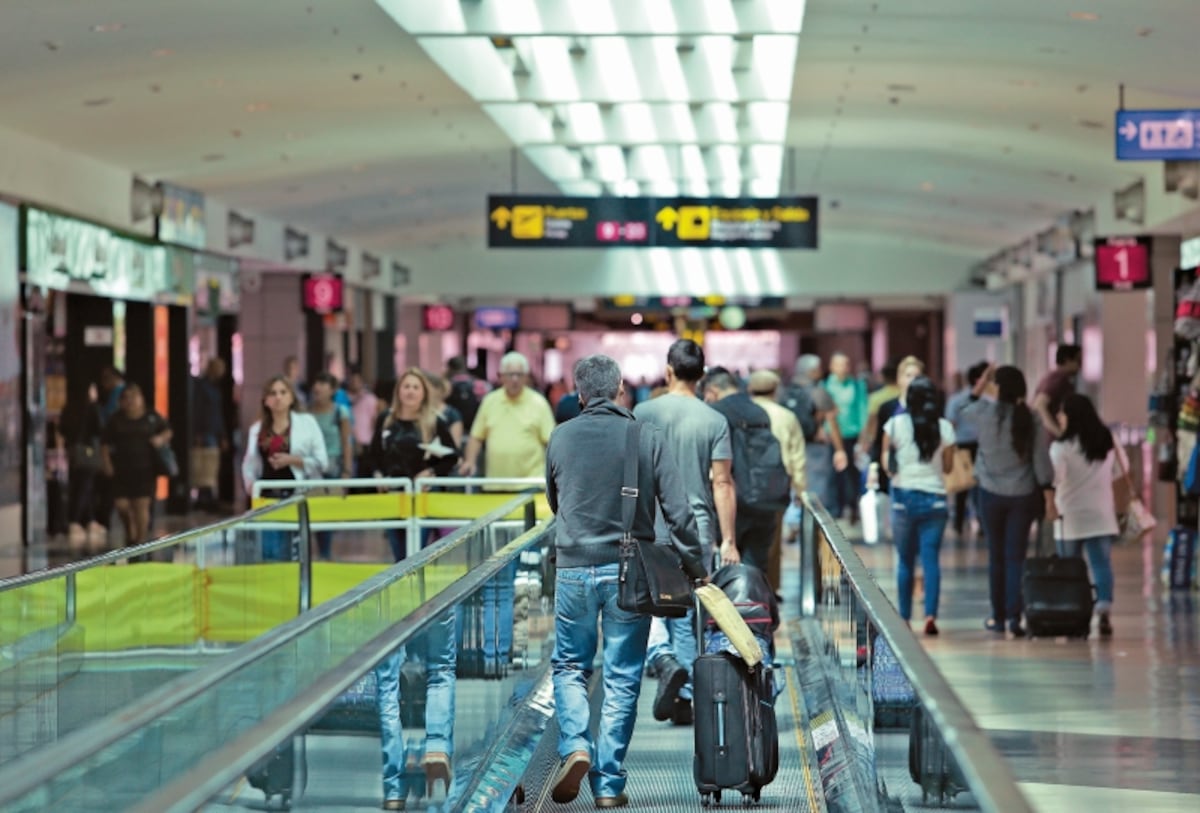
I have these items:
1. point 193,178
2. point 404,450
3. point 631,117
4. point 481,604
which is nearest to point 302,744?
point 481,604

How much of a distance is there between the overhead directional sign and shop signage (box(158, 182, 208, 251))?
12164 millimetres

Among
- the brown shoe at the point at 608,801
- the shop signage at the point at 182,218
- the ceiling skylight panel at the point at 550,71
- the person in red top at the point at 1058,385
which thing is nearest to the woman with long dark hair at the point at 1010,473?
the person in red top at the point at 1058,385

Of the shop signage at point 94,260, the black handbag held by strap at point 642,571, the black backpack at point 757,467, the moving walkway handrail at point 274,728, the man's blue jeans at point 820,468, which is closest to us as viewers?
the moving walkway handrail at point 274,728

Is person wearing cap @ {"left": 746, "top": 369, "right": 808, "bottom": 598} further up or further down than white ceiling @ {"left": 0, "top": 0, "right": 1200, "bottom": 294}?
further down

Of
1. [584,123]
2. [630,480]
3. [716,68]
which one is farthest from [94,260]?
[630,480]

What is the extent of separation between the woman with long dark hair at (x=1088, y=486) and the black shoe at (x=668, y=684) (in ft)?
14.0

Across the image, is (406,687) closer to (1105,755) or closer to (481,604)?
(481,604)

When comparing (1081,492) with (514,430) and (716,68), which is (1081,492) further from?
(716,68)

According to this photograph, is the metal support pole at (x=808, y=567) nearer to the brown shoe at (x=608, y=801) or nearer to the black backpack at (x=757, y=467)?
the black backpack at (x=757, y=467)

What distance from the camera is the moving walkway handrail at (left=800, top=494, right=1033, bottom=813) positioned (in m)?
3.05

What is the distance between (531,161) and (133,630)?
1557 centimetres

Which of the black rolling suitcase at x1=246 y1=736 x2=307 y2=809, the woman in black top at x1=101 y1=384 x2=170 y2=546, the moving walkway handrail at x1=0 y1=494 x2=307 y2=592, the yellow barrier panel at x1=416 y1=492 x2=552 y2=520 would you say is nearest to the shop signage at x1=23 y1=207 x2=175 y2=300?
the woman in black top at x1=101 y1=384 x2=170 y2=546

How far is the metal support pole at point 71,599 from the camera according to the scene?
816 centimetres

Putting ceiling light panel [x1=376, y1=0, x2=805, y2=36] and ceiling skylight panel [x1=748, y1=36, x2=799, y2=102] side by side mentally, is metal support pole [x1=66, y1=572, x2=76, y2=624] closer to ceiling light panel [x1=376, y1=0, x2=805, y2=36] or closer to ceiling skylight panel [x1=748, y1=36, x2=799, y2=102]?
ceiling light panel [x1=376, y1=0, x2=805, y2=36]
